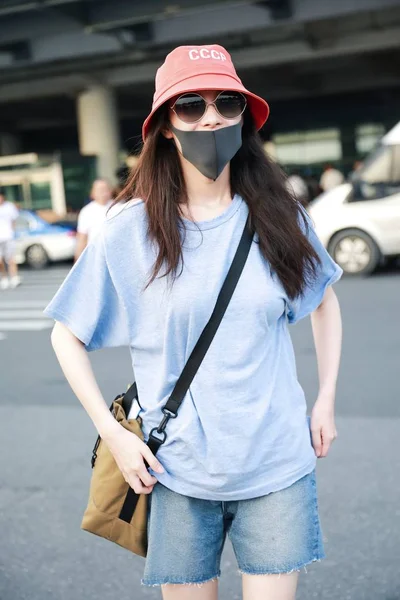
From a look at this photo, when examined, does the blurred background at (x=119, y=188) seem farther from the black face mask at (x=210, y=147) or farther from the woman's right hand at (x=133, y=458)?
the woman's right hand at (x=133, y=458)

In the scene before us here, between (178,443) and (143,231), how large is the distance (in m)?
0.50

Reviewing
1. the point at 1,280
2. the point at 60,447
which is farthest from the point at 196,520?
the point at 1,280

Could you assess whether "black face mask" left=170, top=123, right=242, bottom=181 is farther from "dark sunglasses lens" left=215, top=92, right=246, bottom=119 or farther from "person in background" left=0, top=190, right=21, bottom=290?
"person in background" left=0, top=190, right=21, bottom=290

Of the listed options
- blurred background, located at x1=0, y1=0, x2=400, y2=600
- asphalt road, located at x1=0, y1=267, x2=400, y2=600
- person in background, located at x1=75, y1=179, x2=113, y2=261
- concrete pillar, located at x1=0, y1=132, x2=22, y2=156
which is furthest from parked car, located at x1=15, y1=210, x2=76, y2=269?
concrete pillar, located at x1=0, y1=132, x2=22, y2=156

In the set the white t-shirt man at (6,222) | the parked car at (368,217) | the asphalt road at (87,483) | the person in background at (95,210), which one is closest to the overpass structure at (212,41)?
the white t-shirt man at (6,222)

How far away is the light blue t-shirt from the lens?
180 cm

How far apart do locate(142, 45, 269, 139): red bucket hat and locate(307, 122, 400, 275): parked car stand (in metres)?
9.84

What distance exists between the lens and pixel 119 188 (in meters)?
3.41

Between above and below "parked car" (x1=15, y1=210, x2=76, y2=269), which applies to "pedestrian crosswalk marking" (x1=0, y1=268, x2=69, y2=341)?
above

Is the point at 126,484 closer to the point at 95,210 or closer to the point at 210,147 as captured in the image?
the point at 210,147

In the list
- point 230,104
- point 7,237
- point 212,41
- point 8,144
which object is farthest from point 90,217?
point 8,144

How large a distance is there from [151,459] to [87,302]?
1.30ft

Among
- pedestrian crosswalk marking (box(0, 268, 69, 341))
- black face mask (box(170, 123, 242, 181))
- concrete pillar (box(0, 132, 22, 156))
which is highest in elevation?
black face mask (box(170, 123, 242, 181))

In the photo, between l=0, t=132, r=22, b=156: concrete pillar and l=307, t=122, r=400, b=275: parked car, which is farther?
l=0, t=132, r=22, b=156: concrete pillar
